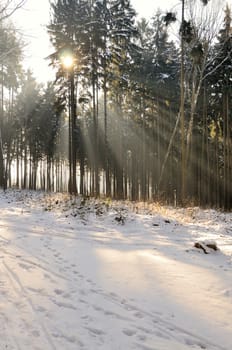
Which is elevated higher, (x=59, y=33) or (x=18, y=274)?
(x=59, y=33)

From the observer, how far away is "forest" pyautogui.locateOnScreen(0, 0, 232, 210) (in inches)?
799

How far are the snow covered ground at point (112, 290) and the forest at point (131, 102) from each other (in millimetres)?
6369

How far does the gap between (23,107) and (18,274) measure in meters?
30.9

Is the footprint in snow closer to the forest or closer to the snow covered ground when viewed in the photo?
the snow covered ground

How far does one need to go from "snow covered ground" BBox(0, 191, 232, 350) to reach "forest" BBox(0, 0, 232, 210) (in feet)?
20.9

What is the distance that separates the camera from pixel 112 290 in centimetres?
525

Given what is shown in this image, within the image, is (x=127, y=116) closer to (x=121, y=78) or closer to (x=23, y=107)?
(x=121, y=78)

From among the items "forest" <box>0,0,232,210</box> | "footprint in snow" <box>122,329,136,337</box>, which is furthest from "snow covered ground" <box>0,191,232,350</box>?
"forest" <box>0,0,232,210</box>

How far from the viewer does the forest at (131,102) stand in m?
20.3

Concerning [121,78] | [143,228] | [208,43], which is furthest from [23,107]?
[143,228]

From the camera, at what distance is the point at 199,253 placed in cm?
782

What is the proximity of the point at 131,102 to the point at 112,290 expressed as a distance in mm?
25103

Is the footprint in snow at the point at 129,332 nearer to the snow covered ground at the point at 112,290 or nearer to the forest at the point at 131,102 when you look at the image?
the snow covered ground at the point at 112,290

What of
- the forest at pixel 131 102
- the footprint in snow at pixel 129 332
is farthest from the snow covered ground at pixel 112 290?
the forest at pixel 131 102
